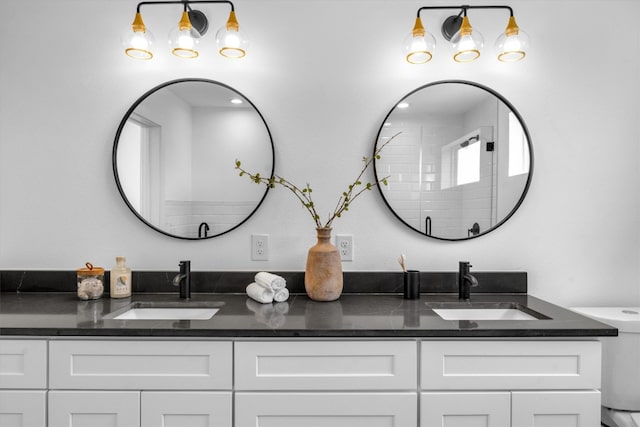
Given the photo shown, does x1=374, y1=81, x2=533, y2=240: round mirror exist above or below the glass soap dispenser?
above

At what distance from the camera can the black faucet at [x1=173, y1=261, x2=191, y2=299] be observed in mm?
1792

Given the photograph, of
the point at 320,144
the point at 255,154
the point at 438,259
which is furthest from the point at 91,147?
the point at 438,259

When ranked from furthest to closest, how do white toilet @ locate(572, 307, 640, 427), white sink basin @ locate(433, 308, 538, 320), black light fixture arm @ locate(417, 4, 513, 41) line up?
black light fixture arm @ locate(417, 4, 513, 41)
white sink basin @ locate(433, 308, 538, 320)
white toilet @ locate(572, 307, 640, 427)

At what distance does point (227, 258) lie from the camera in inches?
76.4

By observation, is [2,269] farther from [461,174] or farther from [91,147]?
[461,174]

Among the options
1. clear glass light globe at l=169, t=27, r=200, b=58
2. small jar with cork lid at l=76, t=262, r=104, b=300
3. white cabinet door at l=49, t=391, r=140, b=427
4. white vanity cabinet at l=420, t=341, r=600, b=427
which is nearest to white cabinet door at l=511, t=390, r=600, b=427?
white vanity cabinet at l=420, t=341, r=600, b=427

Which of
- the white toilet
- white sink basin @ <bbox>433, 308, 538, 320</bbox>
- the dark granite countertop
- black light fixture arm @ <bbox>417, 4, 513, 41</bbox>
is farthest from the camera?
black light fixture arm @ <bbox>417, 4, 513, 41</bbox>

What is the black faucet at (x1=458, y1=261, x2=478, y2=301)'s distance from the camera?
1785 millimetres

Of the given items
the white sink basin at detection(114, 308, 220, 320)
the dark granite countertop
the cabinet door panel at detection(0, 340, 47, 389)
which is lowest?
the cabinet door panel at detection(0, 340, 47, 389)

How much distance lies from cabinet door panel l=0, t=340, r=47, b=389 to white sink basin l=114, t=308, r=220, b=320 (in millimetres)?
381

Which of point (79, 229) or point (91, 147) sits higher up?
point (91, 147)

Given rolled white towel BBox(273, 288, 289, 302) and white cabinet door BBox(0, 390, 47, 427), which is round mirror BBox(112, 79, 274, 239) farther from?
white cabinet door BBox(0, 390, 47, 427)

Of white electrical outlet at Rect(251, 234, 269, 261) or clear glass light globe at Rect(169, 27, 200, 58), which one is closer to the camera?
clear glass light globe at Rect(169, 27, 200, 58)

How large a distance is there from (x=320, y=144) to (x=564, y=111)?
1.20m
